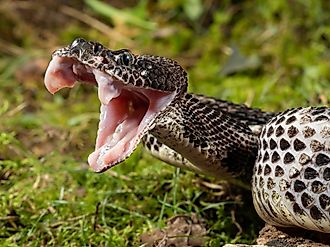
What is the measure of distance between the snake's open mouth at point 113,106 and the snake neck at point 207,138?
70 millimetres

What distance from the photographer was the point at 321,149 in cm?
267

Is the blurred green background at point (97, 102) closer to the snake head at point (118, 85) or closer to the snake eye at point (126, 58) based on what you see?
the snake head at point (118, 85)

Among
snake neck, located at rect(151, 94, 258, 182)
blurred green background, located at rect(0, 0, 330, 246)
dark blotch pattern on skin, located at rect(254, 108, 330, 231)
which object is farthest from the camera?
blurred green background, located at rect(0, 0, 330, 246)

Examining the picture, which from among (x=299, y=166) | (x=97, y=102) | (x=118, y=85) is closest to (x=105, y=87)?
(x=118, y=85)

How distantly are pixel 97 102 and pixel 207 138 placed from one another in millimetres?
3152

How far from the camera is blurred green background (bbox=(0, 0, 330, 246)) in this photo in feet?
11.4

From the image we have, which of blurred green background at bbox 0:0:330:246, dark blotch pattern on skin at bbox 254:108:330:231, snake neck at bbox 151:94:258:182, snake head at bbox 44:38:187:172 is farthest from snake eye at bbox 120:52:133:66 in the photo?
blurred green background at bbox 0:0:330:246

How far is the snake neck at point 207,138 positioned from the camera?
2.86 meters

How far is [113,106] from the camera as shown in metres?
2.81

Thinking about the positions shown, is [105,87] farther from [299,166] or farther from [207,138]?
[299,166]

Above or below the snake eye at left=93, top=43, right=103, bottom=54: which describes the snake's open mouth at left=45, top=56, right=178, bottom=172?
below

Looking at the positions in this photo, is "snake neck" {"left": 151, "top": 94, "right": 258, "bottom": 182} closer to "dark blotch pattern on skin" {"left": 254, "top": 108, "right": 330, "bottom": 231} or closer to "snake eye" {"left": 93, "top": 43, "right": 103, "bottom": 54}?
"dark blotch pattern on skin" {"left": 254, "top": 108, "right": 330, "bottom": 231}

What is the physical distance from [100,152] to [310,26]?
14.6 ft

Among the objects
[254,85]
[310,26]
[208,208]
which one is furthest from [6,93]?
[208,208]
